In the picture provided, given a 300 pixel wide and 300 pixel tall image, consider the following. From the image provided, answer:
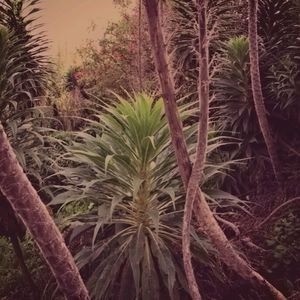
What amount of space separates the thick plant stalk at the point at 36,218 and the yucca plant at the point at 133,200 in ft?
1.39

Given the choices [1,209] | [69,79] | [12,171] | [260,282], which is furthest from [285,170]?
[69,79]

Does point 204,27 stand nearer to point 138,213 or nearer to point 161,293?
point 138,213

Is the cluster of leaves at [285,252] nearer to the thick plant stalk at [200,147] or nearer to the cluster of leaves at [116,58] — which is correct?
the thick plant stalk at [200,147]

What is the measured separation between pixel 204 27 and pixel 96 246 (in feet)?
5.89

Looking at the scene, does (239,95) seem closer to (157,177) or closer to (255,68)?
(255,68)

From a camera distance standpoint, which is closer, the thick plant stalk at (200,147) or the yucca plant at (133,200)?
the thick plant stalk at (200,147)

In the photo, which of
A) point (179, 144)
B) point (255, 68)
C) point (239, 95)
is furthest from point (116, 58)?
point (179, 144)

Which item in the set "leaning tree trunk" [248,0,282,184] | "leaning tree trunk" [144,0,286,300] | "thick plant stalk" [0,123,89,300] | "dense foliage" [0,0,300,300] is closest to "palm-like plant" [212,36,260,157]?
"dense foliage" [0,0,300,300]

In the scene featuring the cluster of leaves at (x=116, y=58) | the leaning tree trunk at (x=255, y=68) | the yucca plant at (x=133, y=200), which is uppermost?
the cluster of leaves at (x=116, y=58)

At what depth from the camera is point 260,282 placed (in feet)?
10.6

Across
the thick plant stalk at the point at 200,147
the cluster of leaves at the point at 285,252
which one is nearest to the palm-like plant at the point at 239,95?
the cluster of leaves at the point at 285,252

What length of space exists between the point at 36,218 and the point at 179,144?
106 cm

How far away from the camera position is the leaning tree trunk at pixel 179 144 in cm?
281

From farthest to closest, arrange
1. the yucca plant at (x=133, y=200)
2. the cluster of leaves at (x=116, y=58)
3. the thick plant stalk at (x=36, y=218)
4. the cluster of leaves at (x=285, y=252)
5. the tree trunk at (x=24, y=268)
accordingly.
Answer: the cluster of leaves at (x=116, y=58), the tree trunk at (x=24, y=268), the cluster of leaves at (x=285, y=252), the yucca plant at (x=133, y=200), the thick plant stalk at (x=36, y=218)
